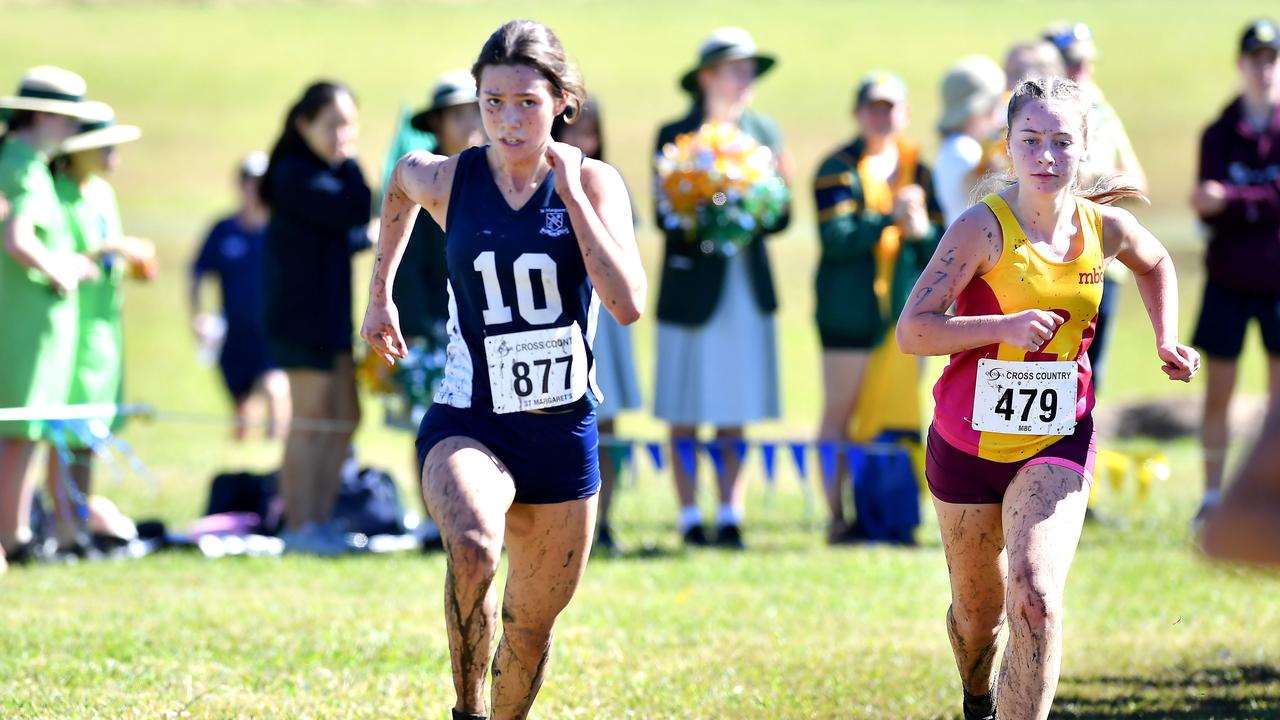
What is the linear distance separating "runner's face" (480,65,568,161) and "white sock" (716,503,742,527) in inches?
211

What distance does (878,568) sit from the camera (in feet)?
30.7

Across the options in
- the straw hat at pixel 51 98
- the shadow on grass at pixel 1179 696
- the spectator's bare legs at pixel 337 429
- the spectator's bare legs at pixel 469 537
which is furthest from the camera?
the spectator's bare legs at pixel 337 429

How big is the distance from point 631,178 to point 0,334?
2888 cm

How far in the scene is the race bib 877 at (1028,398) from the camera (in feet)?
17.0

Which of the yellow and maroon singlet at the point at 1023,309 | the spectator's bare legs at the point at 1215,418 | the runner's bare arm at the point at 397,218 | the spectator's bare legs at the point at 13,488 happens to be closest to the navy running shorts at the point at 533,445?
the runner's bare arm at the point at 397,218

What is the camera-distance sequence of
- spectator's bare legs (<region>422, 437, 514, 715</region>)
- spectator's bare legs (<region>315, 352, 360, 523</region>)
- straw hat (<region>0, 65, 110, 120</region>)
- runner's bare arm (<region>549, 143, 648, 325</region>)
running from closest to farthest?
spectator's bare legs (<region>422, 437, 514, 715</region>) → runner's bare arm (<region>549, 143, 648, 325</region>) → straw hat (<region>0, 65, 110, 120</region>) → spectator's bare legs (<region>315, 352, 360, 523</region>)

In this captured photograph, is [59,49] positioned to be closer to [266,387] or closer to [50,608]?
[266,387]

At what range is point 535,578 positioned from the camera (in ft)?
17.0

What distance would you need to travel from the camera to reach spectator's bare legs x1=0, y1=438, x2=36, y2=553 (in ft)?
30.3

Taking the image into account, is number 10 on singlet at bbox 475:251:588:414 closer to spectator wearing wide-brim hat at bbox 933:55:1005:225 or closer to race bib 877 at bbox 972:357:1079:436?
race bib 877 at bbox 972:357:1079:436

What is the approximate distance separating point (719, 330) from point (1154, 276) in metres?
5.02

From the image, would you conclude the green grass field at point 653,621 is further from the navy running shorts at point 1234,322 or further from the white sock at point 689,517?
the navy running shorts at point 1234,322

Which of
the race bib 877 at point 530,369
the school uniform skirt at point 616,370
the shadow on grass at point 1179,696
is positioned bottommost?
the shadow on grass at point 1179,696

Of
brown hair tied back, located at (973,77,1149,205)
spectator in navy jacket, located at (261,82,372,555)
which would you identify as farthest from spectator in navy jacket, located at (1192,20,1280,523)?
spectator in navy jacket, located at (261,82,372,555)
